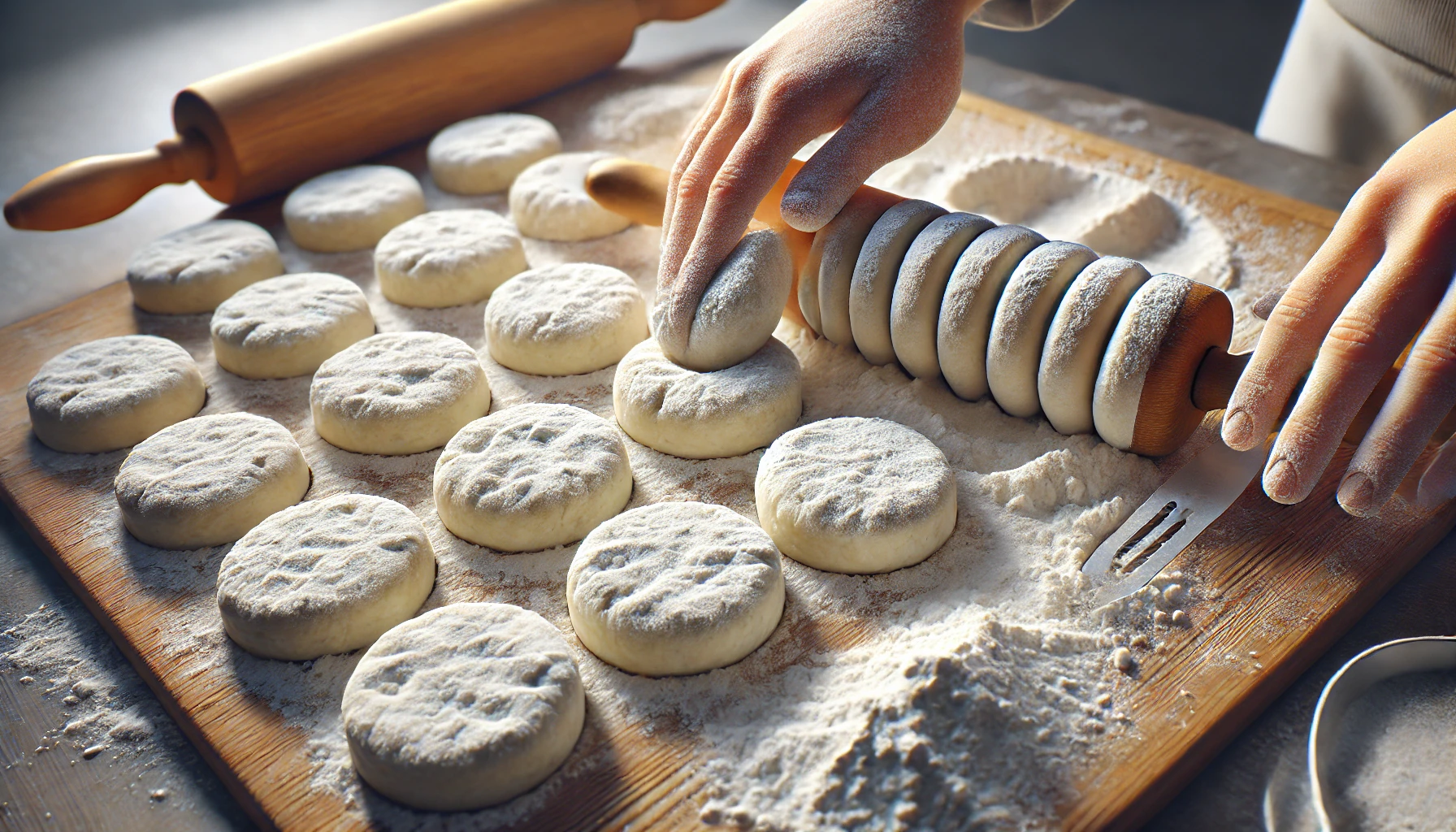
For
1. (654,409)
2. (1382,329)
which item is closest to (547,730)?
(654,409)

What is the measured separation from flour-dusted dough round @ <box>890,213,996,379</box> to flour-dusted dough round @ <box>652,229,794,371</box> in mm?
183

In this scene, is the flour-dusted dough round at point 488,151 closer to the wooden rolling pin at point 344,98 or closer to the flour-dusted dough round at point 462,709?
the wooden rolling pin at point 344,98

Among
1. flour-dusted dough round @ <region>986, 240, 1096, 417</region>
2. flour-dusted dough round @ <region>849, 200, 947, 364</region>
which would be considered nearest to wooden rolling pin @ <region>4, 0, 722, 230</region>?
flour-dusted dough round @ <region>849, 200, 947, 364</region>

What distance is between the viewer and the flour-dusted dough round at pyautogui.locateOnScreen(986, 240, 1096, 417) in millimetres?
1349

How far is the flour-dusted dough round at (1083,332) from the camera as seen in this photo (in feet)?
4.30

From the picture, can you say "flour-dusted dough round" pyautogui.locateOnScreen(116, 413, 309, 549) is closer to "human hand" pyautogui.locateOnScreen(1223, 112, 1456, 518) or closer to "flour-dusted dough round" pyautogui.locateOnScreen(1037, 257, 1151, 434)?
"flour-dusted dough round" pyautogui.locateOnScreen(1037, 257, 1151, 434)

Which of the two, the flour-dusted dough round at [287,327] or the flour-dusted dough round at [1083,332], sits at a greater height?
the flour-dusted dough round at [1083,332]

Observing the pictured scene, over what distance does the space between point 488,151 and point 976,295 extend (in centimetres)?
124

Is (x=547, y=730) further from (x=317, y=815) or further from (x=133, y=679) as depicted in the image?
(x=133, y=679)

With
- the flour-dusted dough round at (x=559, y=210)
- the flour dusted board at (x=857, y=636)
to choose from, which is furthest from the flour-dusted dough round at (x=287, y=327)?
the flour-dusted dough round at (x=559, y=210)

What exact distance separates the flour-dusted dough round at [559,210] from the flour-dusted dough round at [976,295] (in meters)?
0.76

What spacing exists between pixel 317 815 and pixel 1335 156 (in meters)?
2.40

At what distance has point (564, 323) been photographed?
5.24 feet

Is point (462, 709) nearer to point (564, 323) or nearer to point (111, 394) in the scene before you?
point (564, 323)
